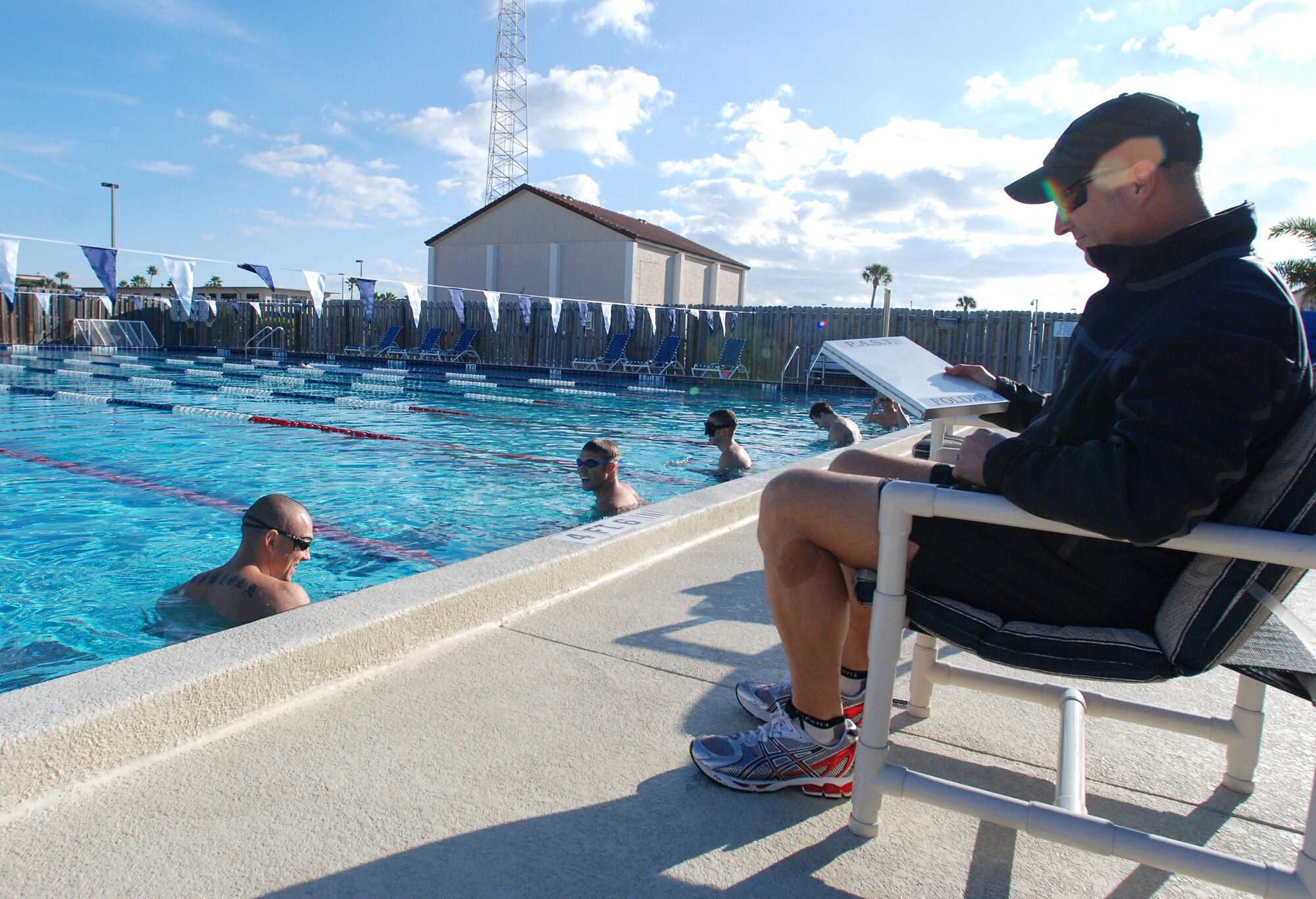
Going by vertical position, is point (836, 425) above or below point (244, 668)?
above

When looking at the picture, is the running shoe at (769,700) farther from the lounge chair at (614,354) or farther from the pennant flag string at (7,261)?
the lounge chair at (614,354)

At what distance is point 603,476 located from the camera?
5.28 meters

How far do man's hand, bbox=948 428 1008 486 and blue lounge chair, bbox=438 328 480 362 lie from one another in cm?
2631

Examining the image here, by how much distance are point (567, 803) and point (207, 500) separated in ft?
19.7

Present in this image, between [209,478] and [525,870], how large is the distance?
7.18m

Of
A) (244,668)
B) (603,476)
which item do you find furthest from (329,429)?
(244,668)

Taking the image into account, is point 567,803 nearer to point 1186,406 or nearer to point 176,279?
point 1186,406

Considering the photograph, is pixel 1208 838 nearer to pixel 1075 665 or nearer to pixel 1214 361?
pixel 1075 665

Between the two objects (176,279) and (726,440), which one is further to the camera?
(176,279)

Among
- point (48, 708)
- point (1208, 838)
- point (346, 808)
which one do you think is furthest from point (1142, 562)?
point (48, 708)

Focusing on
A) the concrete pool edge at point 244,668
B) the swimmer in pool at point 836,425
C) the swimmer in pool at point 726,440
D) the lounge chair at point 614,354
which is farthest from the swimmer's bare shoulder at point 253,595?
the lounge chair at point 614,354

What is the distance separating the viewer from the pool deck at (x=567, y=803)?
1353 millimetres

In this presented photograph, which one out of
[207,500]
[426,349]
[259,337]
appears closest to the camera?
[207,500]

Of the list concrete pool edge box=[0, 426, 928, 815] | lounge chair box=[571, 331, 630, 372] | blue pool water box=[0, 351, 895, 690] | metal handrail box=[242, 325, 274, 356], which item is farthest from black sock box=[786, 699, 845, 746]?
metal handrail box=[242, 325, 274, 356]
